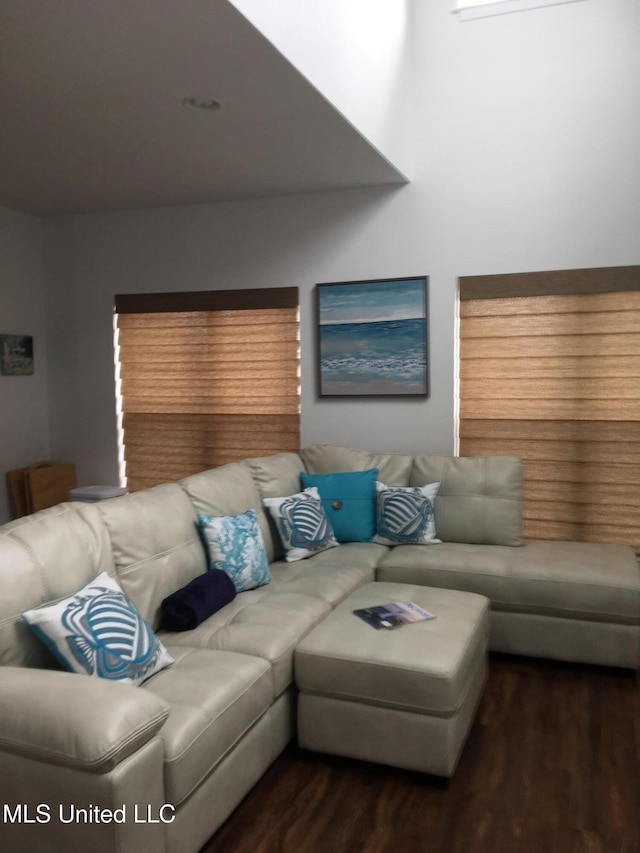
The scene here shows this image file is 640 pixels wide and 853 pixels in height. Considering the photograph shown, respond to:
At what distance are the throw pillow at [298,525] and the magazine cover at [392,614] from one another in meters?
0.84

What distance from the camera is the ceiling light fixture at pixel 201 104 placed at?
3014 millimetres

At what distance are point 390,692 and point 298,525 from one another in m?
1.38

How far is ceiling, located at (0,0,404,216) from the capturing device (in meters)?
2.35

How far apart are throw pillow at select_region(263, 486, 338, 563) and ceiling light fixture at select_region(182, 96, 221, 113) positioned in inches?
74.6

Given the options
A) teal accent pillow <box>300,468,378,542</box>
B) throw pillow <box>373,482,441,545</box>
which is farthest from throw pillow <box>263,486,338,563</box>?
throw pillow <box>373,482,441,545</box>

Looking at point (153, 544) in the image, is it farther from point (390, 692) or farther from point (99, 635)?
point (390, 692)

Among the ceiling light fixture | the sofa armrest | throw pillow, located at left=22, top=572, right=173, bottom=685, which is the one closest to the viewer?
the sofa armrest

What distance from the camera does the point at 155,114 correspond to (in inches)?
125

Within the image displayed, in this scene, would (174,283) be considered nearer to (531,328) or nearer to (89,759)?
(531,328)

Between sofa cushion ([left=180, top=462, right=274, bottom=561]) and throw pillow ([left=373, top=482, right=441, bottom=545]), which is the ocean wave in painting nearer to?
throw pillow ([left=373, top=482, right=441, bottom=545])

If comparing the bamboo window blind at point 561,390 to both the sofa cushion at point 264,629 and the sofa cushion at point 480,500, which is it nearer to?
the sofa cushion at point 480,500

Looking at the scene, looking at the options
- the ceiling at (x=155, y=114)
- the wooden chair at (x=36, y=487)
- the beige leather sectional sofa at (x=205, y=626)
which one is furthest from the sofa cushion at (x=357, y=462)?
the wooden chair at (x=36, y=487)

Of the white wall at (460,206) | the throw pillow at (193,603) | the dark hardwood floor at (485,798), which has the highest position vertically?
the white wall at (460,206)

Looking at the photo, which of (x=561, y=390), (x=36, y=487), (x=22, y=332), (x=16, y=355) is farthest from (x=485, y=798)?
(x=22, y=332)
